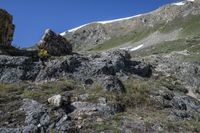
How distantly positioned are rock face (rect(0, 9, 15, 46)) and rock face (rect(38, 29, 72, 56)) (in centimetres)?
223

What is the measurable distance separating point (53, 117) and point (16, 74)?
6562 millimetres

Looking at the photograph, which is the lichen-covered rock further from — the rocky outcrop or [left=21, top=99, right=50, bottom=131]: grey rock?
the rocky outcrop

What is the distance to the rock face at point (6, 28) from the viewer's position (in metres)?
30.5

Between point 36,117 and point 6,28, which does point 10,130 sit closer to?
point 36,117

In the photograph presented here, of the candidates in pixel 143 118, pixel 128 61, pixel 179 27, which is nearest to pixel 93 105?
pixel 143 118

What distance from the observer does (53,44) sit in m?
32.6

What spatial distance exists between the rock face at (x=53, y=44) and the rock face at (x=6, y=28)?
223 cm

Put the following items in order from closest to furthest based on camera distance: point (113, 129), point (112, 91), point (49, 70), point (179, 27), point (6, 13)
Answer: point (113, 129) < point (112, 91) < point (49, 70) < point (6, 13) < point (179, 27)

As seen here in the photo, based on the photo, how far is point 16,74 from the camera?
2531cm

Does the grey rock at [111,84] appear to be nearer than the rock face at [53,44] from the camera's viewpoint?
Yes

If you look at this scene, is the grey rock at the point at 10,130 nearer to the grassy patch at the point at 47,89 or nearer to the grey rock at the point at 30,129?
the grey rock at the point at 30,129

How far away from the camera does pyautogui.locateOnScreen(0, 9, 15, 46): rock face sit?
100 ft

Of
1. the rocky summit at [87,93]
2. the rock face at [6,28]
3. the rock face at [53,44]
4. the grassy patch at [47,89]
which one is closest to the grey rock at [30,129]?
the rocky summit at [87,93]

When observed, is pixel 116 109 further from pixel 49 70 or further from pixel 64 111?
pixel 49 70
